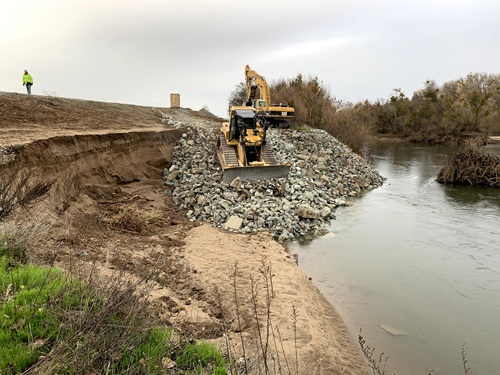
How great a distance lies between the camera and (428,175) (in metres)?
21.1

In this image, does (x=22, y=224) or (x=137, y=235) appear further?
(x=137, y=235)

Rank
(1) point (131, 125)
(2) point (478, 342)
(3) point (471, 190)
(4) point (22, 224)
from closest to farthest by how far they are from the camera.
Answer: (4) point (22, 224) → (2) point (478, 342) → (1) point (131, 125) → (3) point (471, 190)

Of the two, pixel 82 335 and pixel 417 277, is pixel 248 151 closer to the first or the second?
pixel 417 277

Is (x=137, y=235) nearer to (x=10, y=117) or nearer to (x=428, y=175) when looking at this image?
(x=10, y=117)

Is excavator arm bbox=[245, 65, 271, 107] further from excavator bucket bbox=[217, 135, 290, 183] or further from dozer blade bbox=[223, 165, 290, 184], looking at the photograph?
dozer blade bbox=[223, 165, 290, 184]

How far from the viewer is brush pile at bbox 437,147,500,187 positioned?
17844mm

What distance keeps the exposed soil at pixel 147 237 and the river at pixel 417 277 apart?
0.67m

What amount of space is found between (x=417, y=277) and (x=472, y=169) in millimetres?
12702

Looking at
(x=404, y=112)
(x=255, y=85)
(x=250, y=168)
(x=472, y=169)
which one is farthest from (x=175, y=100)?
(x=404, y=112)

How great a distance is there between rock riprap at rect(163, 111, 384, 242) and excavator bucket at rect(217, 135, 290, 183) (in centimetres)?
23

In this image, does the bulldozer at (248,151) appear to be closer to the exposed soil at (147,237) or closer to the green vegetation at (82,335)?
the exposed soil at (147,237)

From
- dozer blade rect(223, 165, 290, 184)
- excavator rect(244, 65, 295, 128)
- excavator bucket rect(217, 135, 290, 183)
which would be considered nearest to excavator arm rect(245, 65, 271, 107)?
excavator rect(244, 65, 295, 128)

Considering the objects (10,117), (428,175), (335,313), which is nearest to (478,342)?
(335,313)

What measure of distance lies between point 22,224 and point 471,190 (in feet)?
59.4
